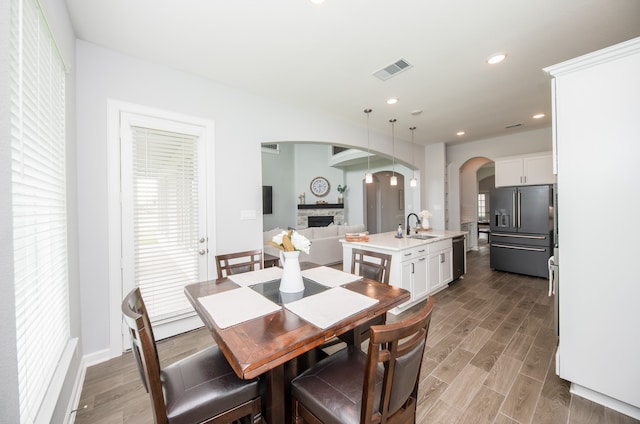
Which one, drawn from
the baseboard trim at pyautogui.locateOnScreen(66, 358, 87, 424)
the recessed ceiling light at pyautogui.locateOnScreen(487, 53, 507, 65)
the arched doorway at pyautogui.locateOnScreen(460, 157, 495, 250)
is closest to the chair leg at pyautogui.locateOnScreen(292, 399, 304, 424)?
the baseboard trim at pyautogui.locateOnScreen(66, 358, 87, 424)

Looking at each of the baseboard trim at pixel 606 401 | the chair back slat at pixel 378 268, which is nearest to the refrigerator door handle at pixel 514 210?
the baseboard trim at pixel 606 401

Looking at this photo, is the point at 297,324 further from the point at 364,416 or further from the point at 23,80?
the point at 23,80

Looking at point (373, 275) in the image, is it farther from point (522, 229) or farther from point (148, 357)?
point (522, 229)

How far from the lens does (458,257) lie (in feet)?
13.9

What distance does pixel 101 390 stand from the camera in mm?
1876

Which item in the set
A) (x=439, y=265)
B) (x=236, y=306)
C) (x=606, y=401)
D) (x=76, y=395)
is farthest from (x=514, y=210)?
(x=76, y=395)

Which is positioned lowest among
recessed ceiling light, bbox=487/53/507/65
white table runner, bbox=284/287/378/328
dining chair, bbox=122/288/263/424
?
dining chair, bbox=122/288/263/424

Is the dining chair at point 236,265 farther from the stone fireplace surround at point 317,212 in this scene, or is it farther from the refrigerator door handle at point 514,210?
the stone fireplace surround at point 317,212

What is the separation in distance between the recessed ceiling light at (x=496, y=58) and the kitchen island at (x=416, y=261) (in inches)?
85.3

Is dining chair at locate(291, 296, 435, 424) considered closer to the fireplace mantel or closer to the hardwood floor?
the hardwood floor

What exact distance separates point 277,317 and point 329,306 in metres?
0.29

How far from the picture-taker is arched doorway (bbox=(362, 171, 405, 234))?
29.4 ft

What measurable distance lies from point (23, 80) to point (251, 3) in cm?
142

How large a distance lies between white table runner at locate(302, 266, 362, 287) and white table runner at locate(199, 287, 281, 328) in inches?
18.5
